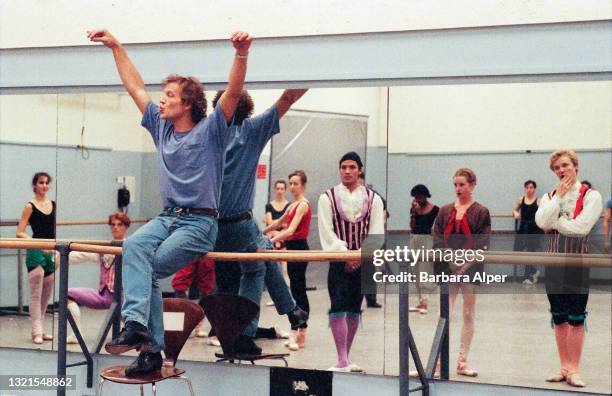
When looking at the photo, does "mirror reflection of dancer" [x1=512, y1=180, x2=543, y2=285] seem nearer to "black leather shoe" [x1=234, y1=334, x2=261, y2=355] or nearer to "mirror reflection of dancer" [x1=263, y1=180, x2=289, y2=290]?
"black leather shoe" [x1=234, y1=334, x2=261, y2=355]

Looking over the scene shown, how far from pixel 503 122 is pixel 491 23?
1.13 m

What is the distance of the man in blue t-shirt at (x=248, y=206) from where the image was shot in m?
4.58

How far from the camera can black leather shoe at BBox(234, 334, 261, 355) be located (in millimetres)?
4703

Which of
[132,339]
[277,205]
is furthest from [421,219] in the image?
[132,339]

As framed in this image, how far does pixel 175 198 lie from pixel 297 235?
5.95ft

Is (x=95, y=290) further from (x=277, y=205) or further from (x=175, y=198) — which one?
(x=175, y=198)

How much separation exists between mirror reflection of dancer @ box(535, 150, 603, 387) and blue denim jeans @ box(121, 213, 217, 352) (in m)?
2.01

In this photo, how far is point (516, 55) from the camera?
4453 mm

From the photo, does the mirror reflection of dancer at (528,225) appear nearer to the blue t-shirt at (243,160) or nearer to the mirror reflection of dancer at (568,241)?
the mirror reflection of dancer at (568,241)

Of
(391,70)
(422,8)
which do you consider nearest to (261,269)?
(391,70)

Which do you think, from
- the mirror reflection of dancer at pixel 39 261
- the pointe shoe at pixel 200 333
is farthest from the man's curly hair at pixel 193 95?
the mirror reflection of dancer at pixel 39 261

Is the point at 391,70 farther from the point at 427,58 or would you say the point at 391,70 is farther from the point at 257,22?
the point at 257,22

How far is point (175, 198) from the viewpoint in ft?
13.4

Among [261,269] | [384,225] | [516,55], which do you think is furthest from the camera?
[384,225]
